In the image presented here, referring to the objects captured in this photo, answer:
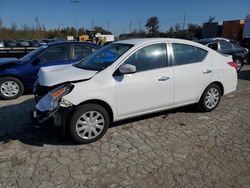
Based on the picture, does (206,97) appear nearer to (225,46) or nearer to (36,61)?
(36,61)

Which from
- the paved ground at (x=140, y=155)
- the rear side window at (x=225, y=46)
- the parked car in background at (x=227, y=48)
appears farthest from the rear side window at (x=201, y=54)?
the rear side window at (x=225, y=46)

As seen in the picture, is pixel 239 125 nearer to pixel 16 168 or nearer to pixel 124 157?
pixel 124 157

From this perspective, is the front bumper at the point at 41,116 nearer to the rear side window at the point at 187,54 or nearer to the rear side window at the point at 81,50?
the rear side window at the point at 187,54

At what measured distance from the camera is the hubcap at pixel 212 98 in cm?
499

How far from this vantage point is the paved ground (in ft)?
9.46

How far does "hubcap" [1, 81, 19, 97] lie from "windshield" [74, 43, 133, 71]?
2894 mm

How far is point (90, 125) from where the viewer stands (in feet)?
12.2

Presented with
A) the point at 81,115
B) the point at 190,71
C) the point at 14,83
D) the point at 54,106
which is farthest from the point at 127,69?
the point at 14,83

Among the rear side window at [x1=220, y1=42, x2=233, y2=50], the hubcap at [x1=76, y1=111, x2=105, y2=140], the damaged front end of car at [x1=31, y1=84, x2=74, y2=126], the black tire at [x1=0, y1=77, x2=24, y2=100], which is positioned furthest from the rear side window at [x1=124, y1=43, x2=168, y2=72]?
the rear side window at [x1=220, y1=42, x2=233, y2=50]

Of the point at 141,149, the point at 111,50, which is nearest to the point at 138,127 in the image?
the point at 141,149

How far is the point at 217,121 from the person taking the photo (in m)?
4.63

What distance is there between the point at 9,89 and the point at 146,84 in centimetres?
422

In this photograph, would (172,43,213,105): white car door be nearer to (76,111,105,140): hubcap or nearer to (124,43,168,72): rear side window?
(124,43,168,72): rear side window

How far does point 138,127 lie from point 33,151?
1.82m
